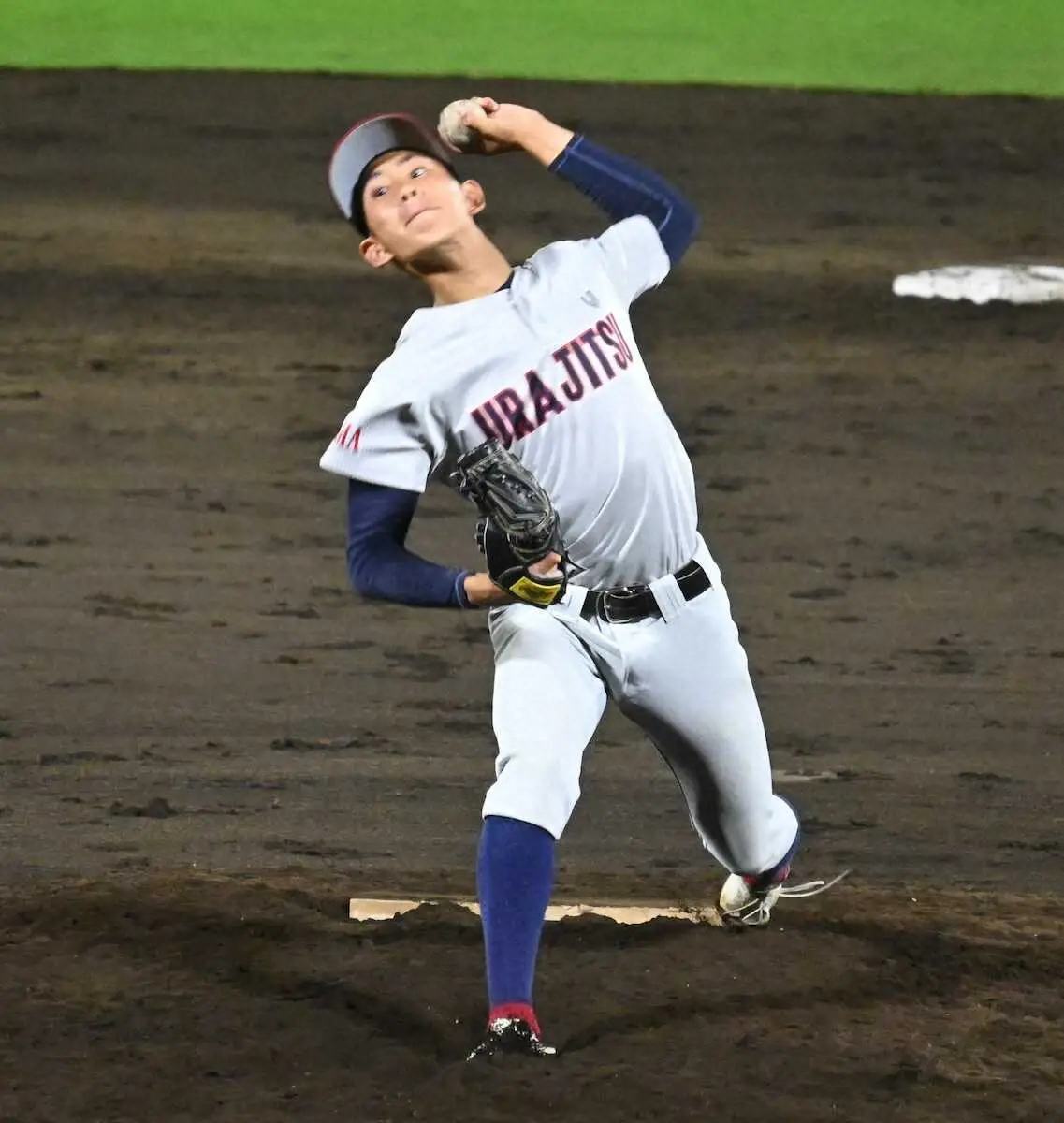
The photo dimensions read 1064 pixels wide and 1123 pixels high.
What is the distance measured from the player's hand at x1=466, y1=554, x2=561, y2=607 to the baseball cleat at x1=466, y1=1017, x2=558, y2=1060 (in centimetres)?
73

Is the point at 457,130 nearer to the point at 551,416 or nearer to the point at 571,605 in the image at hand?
the point at 551,416

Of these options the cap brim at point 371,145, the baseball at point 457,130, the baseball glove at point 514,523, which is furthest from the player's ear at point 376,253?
the baseball glove at point 514,523

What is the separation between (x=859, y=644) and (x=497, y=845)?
2.87 meters

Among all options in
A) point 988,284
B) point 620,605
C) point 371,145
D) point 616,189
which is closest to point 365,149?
point 371,145

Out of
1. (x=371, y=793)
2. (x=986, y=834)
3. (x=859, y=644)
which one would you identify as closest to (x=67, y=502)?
(x=371, y=793)

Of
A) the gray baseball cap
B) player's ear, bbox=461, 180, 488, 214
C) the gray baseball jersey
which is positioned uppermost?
the gray baseball cap

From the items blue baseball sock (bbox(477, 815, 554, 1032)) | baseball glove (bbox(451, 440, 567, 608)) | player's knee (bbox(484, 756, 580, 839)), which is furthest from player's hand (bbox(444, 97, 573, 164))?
blue baseball sock (bbox(477, 815, 554, 1032))

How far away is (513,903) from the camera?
3.28m

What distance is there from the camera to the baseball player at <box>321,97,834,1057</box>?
130 inches

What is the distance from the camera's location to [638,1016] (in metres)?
3.53

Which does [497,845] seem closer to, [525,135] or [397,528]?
[397,528]

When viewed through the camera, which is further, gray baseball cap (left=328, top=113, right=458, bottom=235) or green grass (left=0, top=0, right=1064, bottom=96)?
green grass (left=0, top=0, right=1064, bottom=96)

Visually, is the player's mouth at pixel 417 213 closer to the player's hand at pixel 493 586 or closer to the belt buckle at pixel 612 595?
the player's hand at pixel 493 586

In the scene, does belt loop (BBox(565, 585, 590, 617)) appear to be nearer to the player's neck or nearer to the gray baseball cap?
the player's neck
